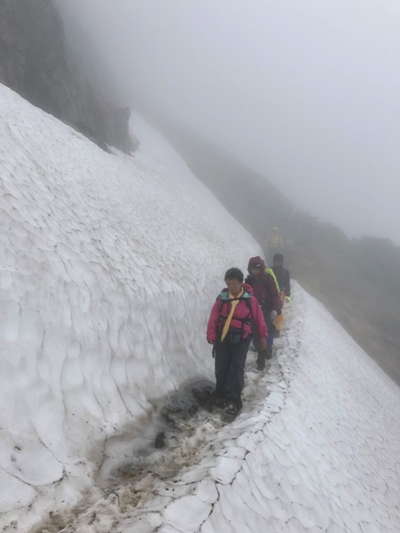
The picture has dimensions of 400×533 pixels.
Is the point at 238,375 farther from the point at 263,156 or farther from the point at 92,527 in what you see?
the point at 263,156

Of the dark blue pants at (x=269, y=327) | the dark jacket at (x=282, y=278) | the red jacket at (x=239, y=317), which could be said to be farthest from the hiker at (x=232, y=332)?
the dark jacket at (x=282, y=278)

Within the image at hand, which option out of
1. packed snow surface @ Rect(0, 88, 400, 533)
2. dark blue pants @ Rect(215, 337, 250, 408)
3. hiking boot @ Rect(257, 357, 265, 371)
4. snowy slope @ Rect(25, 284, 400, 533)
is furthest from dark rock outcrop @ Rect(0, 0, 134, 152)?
snowy slope @ Rect(25, 284, 400, 533)

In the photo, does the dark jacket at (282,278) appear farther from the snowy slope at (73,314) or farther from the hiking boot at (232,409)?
the hiking boot at (232,409)

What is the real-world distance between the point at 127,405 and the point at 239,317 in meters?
2.32

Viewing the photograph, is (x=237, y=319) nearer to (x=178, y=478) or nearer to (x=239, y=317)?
(x=239, y=317)

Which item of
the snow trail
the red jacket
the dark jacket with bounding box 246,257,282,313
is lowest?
the snow trail

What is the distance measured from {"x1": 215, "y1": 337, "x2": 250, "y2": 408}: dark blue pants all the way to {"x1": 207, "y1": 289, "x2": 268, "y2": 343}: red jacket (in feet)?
0.70

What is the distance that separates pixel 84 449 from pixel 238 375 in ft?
9.78

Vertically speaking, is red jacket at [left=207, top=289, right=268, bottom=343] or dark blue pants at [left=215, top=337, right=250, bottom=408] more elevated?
red jacket at [left=207, top=289, right=268, bottom=343]

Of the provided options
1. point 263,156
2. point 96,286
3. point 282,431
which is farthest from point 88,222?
point 263,156

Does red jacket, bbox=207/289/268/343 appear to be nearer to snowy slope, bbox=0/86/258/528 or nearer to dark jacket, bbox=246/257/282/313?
snowy slope, bbox=0/86/258/528

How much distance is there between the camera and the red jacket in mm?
6672

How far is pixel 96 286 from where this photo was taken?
668 cm

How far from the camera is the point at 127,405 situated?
5730 mm
